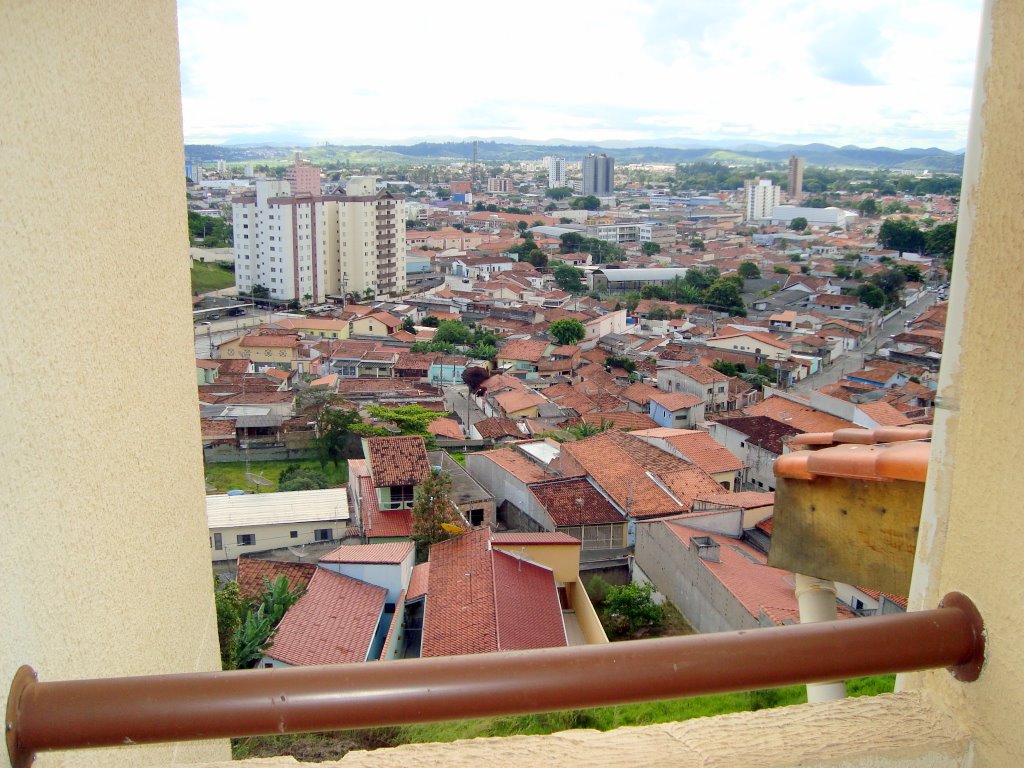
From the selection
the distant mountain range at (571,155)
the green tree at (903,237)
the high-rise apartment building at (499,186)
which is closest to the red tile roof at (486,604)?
the green tree at (903,237)

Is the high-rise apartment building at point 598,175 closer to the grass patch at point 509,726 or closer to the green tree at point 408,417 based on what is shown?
the green tree at point 408,417

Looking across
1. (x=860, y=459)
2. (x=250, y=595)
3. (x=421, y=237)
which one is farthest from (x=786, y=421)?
(x=421, y=237)

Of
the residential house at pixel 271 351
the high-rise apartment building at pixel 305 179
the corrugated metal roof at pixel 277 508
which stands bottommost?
the residential house at pixel 271 351

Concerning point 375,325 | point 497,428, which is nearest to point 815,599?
point 497,428

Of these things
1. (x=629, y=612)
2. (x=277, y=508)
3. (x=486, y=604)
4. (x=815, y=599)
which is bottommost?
(x=277, y=508)

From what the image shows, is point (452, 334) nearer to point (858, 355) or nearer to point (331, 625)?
point (858, 355)

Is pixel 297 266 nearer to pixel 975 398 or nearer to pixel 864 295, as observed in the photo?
pixel 864 295
